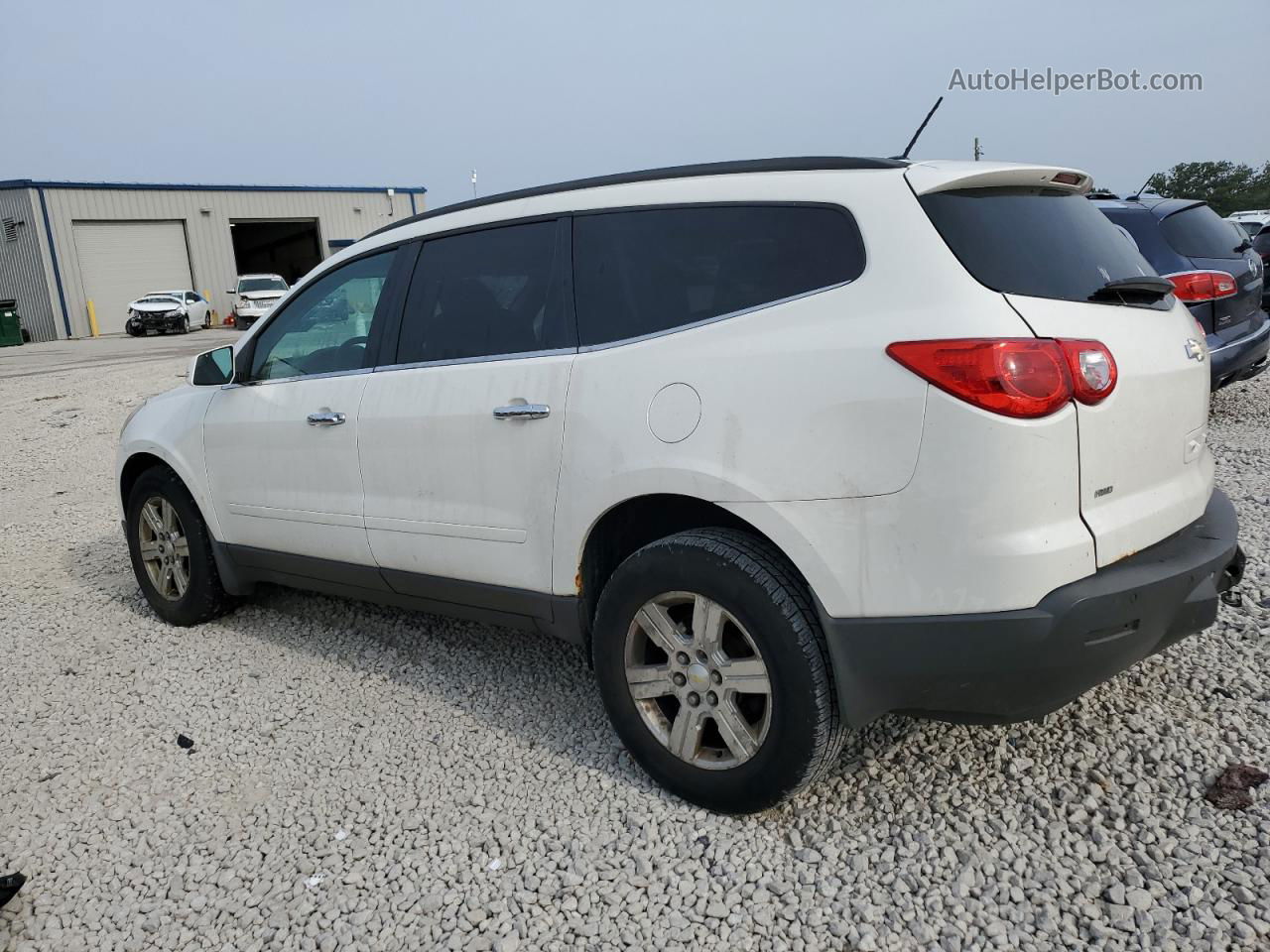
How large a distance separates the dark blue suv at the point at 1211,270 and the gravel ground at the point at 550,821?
3039 millimetres

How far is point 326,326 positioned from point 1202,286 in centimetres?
563

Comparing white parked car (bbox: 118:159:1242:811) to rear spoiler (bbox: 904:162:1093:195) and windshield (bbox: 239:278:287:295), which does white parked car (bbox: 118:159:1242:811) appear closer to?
rear spoiler (bbox: 904:162:1093:195)

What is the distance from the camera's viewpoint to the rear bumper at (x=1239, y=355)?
21.2 ft

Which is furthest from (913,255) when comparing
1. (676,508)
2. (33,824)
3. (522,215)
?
Result: (33,824)

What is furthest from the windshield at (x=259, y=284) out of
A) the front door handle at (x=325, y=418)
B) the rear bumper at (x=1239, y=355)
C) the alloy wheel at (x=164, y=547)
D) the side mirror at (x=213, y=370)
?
the front door handle at (x=325, y=418)

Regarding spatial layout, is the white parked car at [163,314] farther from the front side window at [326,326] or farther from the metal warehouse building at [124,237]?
the front side window at [326,326]

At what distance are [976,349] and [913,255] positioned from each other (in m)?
0.32

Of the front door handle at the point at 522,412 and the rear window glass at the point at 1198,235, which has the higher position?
the rear window glass at the point at 1198,235

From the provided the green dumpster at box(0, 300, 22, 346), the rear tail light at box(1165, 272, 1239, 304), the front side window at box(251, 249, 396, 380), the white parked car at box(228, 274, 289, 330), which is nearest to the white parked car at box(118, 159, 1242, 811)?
the front side window at box(251, 249, 396, 380)

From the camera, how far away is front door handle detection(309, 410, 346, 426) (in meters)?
3.79

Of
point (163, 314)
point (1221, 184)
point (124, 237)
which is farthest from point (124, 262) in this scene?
point (1221, 184)

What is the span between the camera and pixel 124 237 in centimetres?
3538

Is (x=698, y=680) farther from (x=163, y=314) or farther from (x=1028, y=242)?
(x=163, y=314)

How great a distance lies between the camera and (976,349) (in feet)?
7.53
